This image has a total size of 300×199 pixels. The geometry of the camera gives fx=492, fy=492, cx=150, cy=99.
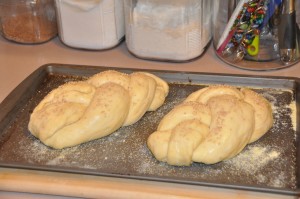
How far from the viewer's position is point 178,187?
26.5 inches

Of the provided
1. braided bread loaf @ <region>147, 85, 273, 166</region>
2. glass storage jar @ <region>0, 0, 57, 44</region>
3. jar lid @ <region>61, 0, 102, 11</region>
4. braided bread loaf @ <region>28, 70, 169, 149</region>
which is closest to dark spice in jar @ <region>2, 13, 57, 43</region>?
glass storage jar @ <region>0, 0, 57, 44</region>

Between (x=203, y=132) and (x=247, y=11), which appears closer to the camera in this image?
(x=203, y=132)

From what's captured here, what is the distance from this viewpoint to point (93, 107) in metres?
0.78

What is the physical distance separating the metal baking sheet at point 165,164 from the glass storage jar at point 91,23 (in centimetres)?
16

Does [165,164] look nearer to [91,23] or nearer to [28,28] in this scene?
[91,23]

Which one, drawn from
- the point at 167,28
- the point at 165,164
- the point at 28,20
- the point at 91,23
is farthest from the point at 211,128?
the point at 28,20

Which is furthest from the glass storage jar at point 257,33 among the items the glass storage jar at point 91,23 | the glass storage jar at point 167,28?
the glass storage jar at point 91,23

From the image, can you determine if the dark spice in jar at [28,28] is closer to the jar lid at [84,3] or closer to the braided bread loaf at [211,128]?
the jar lid at [84,3]

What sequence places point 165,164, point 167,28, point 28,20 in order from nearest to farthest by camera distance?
point 165,164 → point 167,28 → point 28,20

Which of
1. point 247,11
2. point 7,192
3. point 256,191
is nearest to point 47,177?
point 7,192

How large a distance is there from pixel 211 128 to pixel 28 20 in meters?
0.55

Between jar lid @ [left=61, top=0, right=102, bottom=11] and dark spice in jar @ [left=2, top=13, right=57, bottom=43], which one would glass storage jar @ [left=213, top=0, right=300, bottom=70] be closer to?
jar lid @ [left=61, top=0, right=102, bottom=11]

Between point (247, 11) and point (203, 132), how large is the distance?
12.9 inches

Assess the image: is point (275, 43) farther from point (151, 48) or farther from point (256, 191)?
point (256, 191)
